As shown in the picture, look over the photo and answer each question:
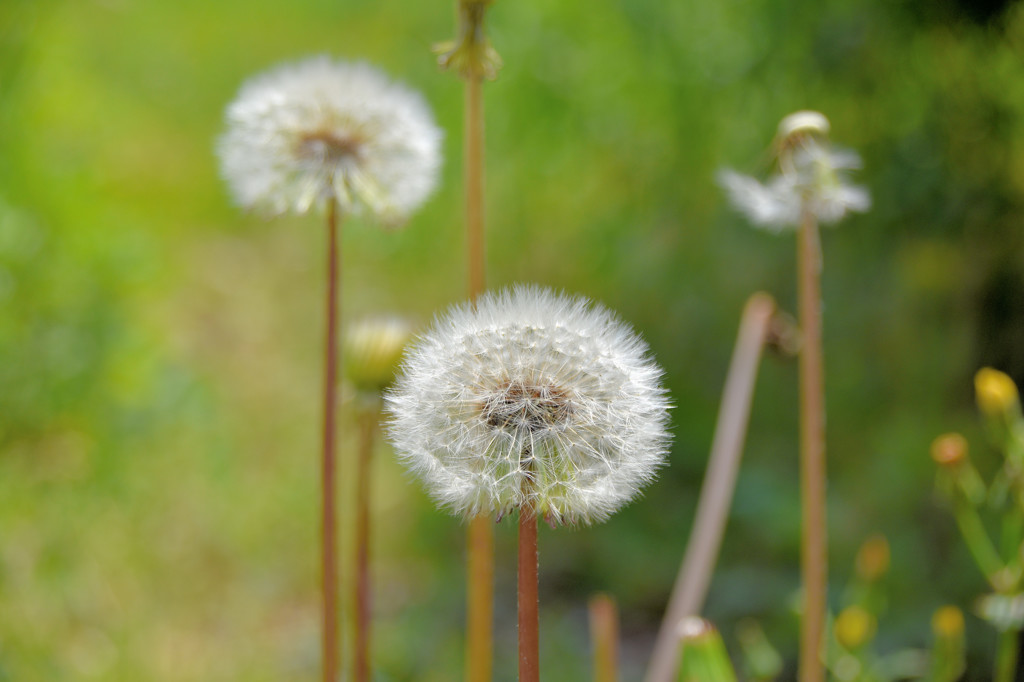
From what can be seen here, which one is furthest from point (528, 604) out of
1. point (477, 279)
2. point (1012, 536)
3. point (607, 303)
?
point (607, 303)

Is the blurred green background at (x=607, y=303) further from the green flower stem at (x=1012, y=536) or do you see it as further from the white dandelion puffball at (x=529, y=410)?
the white dandelion puffball at (x=529, y=410)

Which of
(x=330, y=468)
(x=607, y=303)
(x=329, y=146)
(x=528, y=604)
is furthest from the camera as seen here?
(x=607, y=303)

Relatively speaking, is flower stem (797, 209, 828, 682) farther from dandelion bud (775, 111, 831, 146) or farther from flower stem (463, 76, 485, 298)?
flower stem (463, 76, 485, 298)

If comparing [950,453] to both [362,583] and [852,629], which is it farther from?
[362,583]

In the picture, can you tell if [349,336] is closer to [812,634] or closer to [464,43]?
[464,43]

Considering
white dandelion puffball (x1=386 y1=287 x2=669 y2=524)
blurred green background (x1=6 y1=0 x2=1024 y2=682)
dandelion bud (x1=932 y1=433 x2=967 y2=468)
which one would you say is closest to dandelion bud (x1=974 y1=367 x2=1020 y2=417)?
dandelion bud (x1=932 y1=433 x2=967 y2=468)

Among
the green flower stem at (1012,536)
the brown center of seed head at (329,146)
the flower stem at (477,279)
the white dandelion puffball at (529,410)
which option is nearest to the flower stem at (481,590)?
the flower stem at (477,279)
